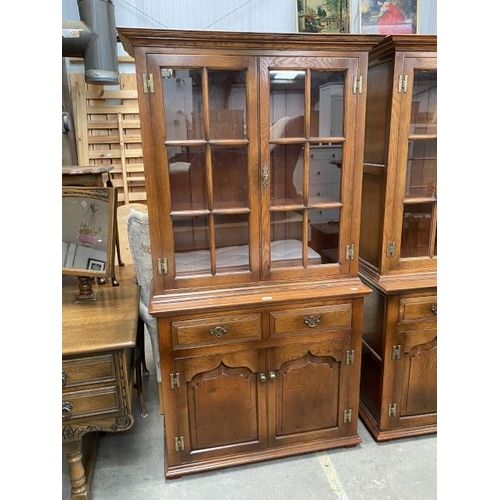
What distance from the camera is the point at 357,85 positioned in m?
1.54

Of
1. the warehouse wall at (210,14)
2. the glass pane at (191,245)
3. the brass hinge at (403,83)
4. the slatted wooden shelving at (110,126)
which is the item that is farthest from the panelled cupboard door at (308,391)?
the warehouse wall at (210,14)

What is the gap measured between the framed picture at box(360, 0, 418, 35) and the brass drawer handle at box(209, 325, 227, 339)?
339cm

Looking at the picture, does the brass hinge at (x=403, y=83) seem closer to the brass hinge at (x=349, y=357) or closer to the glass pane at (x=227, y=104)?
the glass pane at (x=227, y=104)

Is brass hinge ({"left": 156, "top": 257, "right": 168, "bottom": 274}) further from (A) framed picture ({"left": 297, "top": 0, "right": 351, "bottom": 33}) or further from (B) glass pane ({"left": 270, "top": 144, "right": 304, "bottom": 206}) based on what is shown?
(A) framed picture ({"left": 297, "top": 0, "right": 351, "bottom": 33})

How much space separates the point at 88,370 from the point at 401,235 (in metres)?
1.39

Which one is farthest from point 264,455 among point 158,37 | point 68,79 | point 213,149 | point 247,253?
point 68,79

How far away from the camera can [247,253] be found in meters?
1.64

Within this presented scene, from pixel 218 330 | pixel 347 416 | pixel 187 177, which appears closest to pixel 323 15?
pixel 187 177

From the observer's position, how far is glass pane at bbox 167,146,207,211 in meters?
1.49

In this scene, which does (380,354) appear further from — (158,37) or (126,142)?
(126,142)
